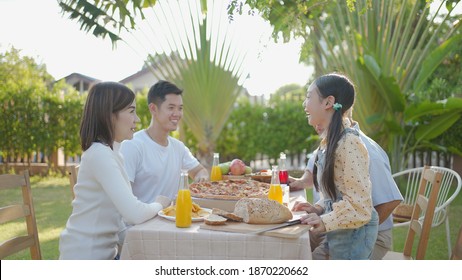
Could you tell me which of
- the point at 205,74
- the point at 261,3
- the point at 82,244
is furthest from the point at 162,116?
the point at 205,74

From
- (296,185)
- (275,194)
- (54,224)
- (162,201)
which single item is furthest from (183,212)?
(54,224)

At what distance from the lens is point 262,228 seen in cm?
219

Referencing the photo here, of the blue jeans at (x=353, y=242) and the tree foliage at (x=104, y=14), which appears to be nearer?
the blue jeans at (x=353, y=242)

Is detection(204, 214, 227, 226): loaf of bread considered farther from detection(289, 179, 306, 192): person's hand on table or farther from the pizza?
detection(289, 179, 306, 192): person's hand on table

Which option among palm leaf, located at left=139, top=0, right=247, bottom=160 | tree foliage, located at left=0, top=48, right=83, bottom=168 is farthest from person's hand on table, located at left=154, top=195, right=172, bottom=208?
tree foliage, located at left=0, top=48, right=83, bottom=168

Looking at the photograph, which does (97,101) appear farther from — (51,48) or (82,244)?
(51,48)

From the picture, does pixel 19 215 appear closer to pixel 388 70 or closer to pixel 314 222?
pixel 314 222

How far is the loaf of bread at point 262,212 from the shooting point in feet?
7.48

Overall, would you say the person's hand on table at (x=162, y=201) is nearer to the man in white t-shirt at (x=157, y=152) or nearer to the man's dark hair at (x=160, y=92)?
the man in white t-shirt at (x=157, y=152)

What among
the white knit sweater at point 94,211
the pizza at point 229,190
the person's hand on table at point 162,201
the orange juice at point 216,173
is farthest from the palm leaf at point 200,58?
the white knit sweater at point 94,211

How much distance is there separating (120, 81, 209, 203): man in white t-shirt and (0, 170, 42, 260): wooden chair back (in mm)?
663

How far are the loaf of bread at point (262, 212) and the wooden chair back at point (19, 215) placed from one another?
4.01 feet

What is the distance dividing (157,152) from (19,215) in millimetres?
1028

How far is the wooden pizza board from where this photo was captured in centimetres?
210
